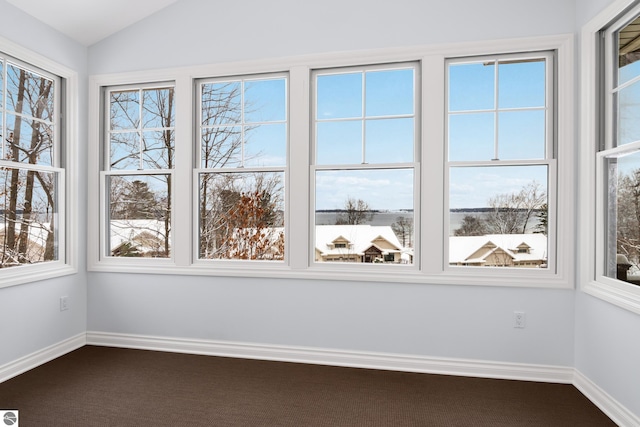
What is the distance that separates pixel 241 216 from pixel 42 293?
1676 millimetres

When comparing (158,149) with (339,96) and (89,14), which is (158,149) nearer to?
(89,14)

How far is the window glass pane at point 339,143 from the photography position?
329 cm

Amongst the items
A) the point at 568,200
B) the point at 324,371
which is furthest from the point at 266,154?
the point at 568,200

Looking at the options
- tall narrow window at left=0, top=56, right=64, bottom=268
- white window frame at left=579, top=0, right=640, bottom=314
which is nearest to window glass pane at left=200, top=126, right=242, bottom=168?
tall narrow window at left=0, top=56, right=64, bottom=268

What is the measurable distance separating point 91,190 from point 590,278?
406cm

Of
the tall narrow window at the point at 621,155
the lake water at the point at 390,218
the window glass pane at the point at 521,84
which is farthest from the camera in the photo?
the lake water at the point at 390,218

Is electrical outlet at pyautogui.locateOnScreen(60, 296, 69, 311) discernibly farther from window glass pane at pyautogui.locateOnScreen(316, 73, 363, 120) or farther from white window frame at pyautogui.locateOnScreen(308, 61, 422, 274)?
window glass pane at pyautogui.locateOnScreen(316, 73, 363, 120)

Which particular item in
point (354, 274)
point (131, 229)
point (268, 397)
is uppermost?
point (131, 229)

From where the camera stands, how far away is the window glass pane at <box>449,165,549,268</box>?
9.94 ft

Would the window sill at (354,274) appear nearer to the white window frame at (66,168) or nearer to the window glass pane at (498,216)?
the window glass pane at (498,216)

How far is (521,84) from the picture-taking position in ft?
9.97

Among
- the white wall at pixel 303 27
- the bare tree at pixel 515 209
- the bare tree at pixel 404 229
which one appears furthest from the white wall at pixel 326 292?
the bare tree at pixel 515 209

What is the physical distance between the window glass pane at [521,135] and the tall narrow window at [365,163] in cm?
64

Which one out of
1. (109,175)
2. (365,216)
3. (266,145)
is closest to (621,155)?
(365,216)
